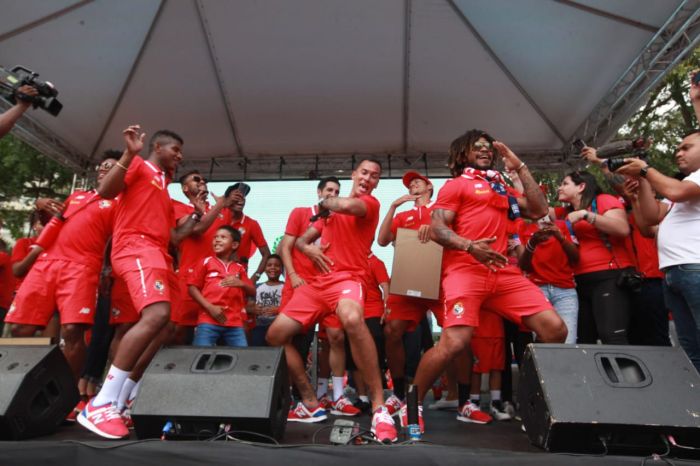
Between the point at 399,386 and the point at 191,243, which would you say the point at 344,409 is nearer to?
the point at 399,386

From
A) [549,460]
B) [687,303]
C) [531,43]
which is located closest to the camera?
[549,460]

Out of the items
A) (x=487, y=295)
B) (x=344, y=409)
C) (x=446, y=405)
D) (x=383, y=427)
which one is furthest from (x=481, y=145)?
(x=446, y=405)

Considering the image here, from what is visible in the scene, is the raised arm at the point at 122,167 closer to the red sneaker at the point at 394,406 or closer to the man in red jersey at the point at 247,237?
the man in red jersey at the point at 247,237

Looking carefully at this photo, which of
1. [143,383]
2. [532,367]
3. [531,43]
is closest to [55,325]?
[143,383]

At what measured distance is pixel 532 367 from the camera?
111 inches

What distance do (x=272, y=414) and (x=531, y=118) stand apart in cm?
621

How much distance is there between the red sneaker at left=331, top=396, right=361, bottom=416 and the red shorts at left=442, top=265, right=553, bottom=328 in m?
1.27

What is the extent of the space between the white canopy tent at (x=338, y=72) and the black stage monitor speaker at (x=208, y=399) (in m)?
4.84

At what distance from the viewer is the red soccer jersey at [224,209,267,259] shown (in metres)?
6.11

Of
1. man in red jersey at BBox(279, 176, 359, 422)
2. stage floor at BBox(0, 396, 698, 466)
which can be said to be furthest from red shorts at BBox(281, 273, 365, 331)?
stage floor at BBox(0, 396, 698, 466)

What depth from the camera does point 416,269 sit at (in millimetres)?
4215

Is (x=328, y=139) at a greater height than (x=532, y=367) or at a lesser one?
greater

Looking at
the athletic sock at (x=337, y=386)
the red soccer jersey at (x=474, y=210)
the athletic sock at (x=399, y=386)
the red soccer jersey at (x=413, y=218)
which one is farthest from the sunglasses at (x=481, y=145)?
the athletic sock at (x=337, y=386)

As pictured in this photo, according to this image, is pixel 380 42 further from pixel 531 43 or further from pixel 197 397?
pixel 197 397
